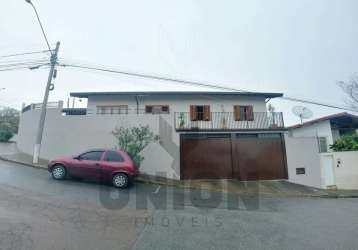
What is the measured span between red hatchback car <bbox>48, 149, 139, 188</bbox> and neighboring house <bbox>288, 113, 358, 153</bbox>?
1421 cm

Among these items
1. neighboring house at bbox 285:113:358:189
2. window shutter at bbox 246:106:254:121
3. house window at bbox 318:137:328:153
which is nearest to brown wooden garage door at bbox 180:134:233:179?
window shutter at bbox 246:106:254:121

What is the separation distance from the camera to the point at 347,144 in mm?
14031

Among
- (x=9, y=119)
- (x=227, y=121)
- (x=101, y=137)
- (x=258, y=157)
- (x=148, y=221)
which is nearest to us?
(x=148, y=221)

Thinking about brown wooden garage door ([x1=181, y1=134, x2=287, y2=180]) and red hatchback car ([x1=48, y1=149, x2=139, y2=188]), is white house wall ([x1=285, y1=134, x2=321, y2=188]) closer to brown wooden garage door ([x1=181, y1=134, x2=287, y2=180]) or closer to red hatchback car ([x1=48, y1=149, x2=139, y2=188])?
brown wooden garage door ([x1=181, y1=134, x2=287, y2=180])

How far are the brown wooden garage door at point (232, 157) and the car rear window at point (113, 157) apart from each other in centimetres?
494

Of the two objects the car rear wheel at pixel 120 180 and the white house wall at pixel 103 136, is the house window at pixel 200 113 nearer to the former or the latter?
the white house wall at pixel 103 136

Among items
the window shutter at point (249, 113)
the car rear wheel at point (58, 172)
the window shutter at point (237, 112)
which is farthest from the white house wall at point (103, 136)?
the window shutter at point (249, 113)

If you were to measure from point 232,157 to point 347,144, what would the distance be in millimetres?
8422

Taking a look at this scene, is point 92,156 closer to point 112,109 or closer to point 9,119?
point 112,109

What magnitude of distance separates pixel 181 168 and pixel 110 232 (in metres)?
8.49

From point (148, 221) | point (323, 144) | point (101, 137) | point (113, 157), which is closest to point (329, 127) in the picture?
point (323, 144)

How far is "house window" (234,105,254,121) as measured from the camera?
16.0m

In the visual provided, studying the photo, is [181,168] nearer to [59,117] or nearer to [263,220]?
[263,220]

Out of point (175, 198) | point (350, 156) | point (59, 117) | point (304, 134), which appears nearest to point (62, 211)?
point (175, 198)
